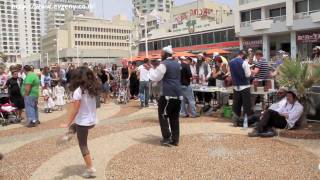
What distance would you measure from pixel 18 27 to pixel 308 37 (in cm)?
12414

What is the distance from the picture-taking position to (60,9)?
520ft

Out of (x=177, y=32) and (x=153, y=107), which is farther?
(x=177, y=32)

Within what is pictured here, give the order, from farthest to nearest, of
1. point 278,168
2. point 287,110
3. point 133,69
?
point 133,69 → point 287,110 → point 278,168

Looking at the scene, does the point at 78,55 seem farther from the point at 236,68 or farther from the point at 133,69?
the point at 236,68

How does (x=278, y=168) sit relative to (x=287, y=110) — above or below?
below

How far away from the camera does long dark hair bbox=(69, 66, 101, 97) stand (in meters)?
6.05

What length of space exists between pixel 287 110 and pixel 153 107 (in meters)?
6.81

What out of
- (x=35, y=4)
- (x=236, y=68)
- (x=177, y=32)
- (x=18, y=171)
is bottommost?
(x=18, y=171)

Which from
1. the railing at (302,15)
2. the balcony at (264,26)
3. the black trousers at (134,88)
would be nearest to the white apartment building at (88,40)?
the balcony at (264,26)

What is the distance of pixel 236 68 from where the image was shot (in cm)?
976

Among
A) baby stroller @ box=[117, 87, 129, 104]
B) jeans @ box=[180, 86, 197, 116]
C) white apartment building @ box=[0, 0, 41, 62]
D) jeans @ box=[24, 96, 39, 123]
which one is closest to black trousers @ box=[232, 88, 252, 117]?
jeans @ box=[180, 86, 197, 116]

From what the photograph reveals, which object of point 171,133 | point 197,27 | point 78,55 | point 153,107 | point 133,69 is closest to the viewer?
point 171,133

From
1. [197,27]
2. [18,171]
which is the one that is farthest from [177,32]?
[18,171]

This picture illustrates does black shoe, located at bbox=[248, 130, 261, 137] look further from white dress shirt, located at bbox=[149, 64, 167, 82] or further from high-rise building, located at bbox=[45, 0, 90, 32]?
high-rise building, located at bbox=[45, 0, 90, 32]
